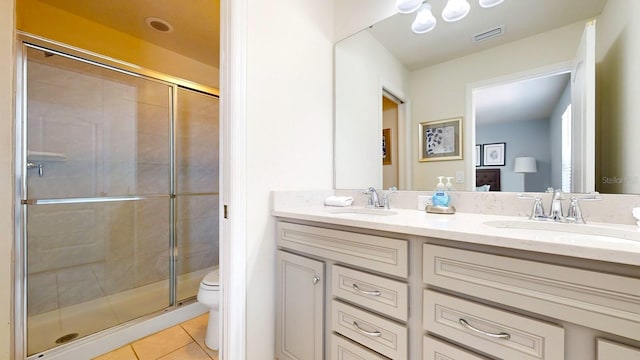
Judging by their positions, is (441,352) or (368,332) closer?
(441,352)

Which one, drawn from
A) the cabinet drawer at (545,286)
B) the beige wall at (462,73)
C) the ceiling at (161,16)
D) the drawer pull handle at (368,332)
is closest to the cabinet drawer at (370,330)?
the drawer pull handle at (368,332)

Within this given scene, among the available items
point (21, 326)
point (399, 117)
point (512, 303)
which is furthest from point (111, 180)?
point (512, 303)

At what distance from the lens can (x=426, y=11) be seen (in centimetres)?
139

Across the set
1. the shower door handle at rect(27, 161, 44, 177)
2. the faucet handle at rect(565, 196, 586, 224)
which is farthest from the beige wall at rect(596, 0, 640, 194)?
the shower door handle at rect(27, 161, 44, 177)

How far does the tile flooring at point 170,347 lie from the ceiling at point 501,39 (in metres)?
2.02

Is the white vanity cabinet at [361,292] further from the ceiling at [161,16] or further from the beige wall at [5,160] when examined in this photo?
the ceiling at [161,16]

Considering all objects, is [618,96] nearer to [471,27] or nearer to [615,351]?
[471,27]

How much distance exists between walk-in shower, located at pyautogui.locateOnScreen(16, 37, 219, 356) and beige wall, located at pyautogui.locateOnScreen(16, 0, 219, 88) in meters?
0.20

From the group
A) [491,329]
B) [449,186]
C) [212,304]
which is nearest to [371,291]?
[491,329]

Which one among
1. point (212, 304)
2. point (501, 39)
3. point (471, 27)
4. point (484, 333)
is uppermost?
point (471, 27)

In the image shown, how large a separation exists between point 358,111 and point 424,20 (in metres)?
0.61

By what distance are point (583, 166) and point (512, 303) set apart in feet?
2.45

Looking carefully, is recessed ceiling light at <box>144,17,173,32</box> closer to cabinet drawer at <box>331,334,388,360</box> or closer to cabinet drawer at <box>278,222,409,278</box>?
cabinet drawer at <box>278,222,409,278</box>

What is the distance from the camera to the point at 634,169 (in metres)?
0.87
